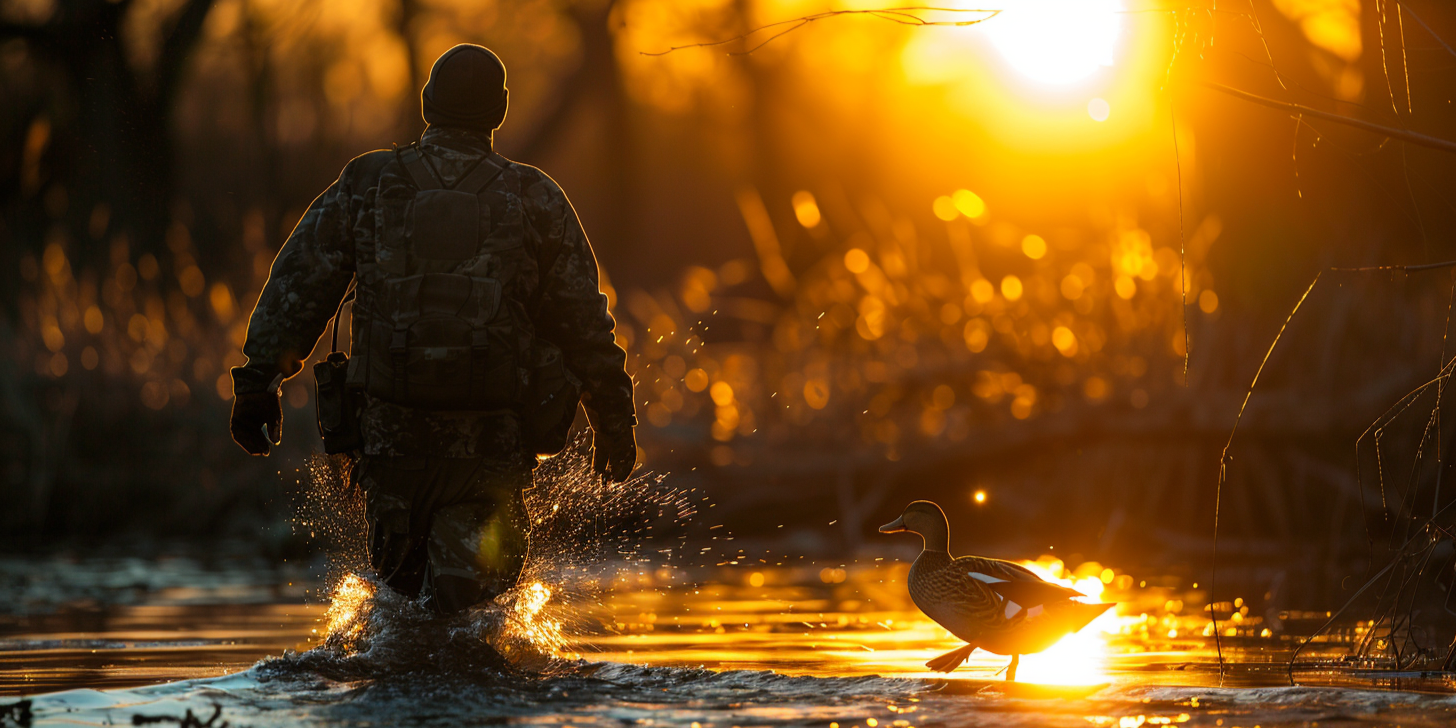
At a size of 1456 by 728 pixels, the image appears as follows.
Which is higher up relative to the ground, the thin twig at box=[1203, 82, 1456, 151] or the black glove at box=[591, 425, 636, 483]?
the thin twig at box=[1203, 82, 1456, 151]

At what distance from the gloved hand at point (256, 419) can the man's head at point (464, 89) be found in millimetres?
1129

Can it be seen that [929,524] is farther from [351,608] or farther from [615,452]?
[351,608]

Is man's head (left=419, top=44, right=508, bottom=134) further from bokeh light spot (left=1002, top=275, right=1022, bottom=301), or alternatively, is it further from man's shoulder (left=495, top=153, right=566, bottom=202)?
bokeh light spot (left=1002, top=275, right=1022, bottom=301)

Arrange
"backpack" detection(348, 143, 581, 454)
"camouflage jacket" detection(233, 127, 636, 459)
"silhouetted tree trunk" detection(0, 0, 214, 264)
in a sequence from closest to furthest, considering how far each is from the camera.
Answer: "backpack" detection(348, 143, 581, 454), "camouflage jacket" detection(233, 127, 636, 459), "silhouetted tree trunk" detection(0, 0, 214, 264)

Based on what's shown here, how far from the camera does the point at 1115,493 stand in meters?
12.5

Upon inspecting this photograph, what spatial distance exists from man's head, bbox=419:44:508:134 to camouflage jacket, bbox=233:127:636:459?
0.06 m

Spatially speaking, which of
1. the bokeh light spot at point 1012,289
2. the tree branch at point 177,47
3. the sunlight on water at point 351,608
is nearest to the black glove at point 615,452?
the sunlight on water at point 351,608

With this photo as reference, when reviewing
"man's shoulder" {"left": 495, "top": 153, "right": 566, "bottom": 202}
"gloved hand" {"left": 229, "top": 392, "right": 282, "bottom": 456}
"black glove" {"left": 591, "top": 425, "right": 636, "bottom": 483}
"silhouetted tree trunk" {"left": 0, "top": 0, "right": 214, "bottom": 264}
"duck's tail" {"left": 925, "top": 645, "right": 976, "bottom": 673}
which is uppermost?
"silhouetted tree trunk" {"left": 0, "top": 0, "right": 214, "bottom": 264}

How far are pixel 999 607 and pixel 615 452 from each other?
147 centimetres

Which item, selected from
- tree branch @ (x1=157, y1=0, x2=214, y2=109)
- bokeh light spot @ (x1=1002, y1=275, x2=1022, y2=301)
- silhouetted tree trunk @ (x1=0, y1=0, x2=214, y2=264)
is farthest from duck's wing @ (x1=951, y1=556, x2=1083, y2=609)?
tree branch @ (x1=157, y1=0, x2=214, y2=109)

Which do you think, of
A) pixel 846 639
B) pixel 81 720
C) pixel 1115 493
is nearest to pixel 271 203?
pixel 1115 493

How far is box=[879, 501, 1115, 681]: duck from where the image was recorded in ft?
18.2

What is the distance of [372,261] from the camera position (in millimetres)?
5551

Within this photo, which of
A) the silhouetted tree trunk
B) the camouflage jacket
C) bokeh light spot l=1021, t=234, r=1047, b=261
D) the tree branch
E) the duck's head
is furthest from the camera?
the tree branch
